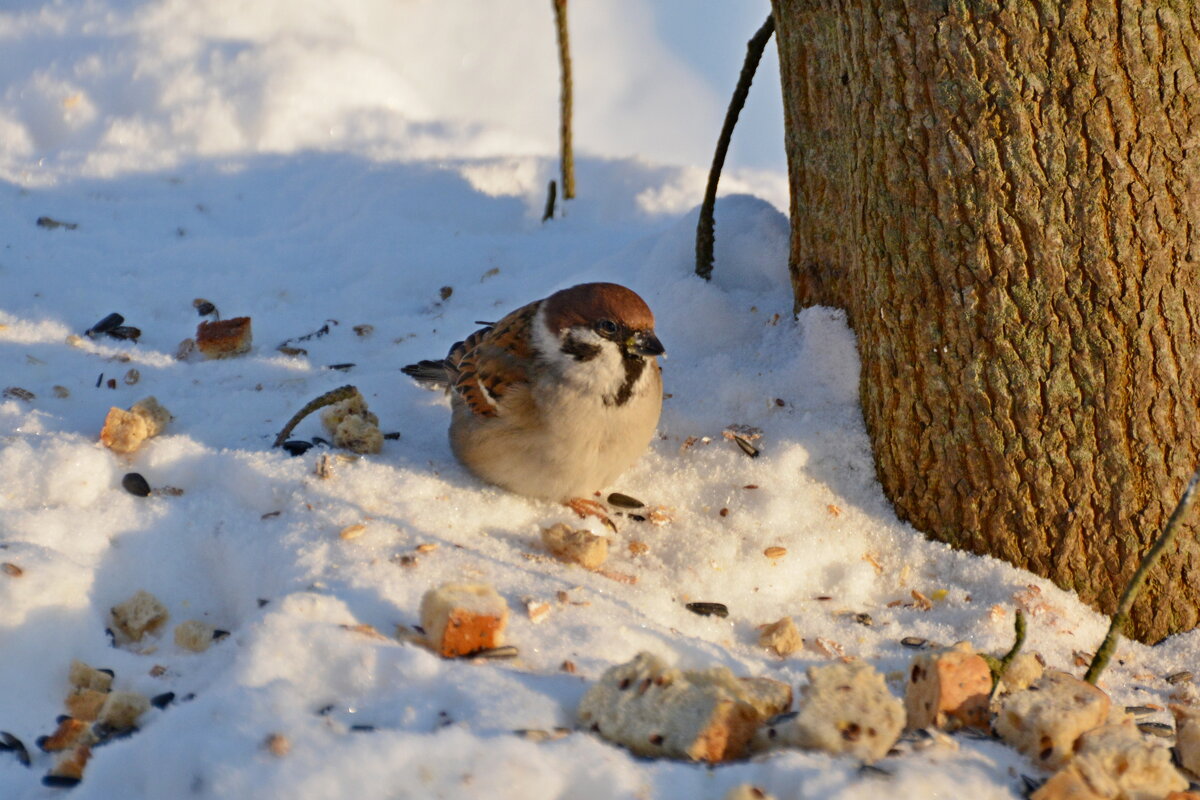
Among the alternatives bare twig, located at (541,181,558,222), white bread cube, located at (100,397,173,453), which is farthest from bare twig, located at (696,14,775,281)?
→ white bread cube, located at (100,397,173,453)

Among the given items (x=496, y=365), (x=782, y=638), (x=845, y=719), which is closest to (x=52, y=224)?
(x=496, y=365)

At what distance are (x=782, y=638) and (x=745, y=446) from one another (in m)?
0.68

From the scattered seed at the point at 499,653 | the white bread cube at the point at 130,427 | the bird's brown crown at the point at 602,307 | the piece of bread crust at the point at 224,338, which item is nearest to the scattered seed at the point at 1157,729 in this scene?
the scattered seed at the point at 499,653

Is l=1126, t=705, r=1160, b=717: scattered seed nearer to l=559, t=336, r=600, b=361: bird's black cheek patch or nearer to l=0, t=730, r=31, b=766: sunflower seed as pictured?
l=559, t=336, r=600, b=361: bird's black cheek patch

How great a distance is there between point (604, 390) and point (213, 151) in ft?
9.38

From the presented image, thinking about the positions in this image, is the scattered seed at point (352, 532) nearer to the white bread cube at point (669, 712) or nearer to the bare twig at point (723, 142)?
the white bread cube at point (669, 712)

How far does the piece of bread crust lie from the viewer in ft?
12.0

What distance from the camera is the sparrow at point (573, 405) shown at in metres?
2.81

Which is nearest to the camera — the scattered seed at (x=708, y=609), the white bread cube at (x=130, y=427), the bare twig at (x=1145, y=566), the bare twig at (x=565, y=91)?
the bare twig at (x=1145, y=566)

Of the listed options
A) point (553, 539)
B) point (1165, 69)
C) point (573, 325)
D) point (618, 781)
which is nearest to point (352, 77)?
point (573, 325)

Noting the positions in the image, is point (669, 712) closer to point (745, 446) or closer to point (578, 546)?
point (578, 546)

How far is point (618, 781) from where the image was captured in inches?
64.6

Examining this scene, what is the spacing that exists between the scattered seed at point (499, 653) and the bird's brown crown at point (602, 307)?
976mm

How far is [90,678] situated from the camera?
2.18 meters
